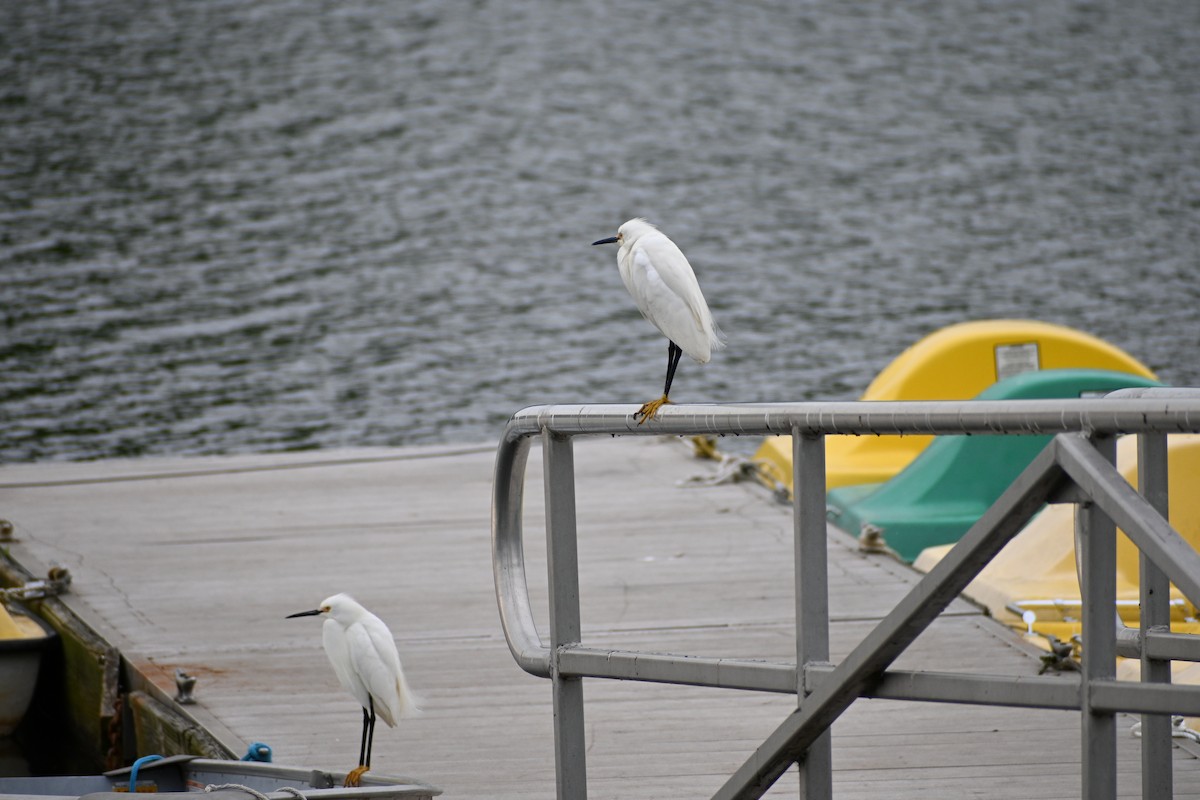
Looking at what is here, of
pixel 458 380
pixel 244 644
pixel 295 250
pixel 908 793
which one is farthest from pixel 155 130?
pixel 908 793

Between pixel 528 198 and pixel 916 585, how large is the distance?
22.7 metres

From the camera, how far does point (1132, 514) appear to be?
2000 millimetres

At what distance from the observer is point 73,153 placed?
26031mm

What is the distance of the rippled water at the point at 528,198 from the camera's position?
54.2ft

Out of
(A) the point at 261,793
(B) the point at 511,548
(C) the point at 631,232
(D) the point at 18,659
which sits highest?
(C) the point at 631,232

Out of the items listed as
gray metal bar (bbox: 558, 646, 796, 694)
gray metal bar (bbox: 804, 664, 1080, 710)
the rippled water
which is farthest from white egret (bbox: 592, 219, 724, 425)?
the rippled water

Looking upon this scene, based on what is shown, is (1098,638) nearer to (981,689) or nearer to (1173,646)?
(981,689)

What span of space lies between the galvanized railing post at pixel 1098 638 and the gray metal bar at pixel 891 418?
0.19 ft

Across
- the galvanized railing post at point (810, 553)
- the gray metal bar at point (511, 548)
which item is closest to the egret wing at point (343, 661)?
the gray metal bar at point (511, 548)

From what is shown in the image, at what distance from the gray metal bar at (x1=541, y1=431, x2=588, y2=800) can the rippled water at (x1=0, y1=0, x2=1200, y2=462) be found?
11543 millimetres

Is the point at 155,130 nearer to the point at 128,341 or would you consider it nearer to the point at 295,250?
the point at 295,250

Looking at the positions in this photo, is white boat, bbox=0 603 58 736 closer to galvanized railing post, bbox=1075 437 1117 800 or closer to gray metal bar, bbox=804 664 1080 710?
gray metal bar, bbox=804 664 1080 710

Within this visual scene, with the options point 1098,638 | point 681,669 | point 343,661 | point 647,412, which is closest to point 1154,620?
point 1098,638

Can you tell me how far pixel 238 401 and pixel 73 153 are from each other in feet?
40.6
